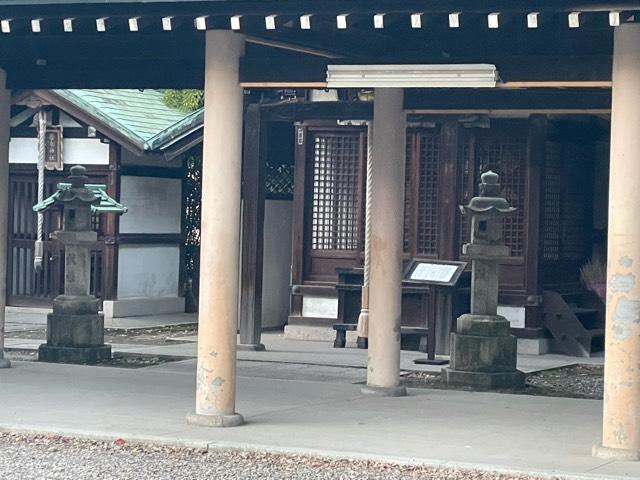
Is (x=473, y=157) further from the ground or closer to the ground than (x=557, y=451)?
further from the ground

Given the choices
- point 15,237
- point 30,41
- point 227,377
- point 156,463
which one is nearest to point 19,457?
point 156,463

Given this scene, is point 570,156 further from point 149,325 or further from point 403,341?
point 149,325

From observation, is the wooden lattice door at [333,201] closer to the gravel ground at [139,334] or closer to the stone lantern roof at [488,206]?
the gravel ground at [139,334]

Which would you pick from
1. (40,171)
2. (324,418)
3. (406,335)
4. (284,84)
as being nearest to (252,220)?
(406,335)

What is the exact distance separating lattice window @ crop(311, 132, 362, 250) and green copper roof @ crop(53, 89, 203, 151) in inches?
110

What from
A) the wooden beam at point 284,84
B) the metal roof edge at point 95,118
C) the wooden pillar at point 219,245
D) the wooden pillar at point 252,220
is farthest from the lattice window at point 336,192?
the wooden pillar at point 219,245

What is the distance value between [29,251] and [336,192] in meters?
5.95

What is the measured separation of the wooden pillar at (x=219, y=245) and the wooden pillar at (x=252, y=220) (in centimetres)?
610

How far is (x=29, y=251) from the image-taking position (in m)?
21.6

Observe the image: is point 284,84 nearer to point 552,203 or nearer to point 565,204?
point 552,203

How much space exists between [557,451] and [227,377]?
2598 millimetres

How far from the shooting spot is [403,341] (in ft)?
56.9

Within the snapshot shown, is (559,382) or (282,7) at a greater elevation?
(282,7)

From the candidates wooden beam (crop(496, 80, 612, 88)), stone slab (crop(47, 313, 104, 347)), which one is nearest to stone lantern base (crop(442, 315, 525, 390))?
wooden beam (crop(496, 80, 612, 88))
